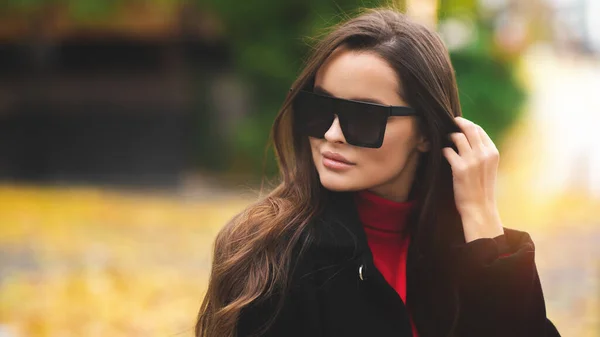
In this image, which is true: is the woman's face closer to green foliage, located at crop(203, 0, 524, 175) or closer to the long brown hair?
the long brown hair

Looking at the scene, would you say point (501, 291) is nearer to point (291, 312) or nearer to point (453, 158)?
point (453, 158)

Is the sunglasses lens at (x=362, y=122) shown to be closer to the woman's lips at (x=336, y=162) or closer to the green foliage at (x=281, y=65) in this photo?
the woman's lips at (x=336, y=162)

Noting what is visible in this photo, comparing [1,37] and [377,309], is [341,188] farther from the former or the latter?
[1,37]

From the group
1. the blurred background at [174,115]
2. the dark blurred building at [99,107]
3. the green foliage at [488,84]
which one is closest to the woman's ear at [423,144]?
the blurred background at [174,115]

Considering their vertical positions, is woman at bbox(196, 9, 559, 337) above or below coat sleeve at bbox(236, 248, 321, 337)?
above

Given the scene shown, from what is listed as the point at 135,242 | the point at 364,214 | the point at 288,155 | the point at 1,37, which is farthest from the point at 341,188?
the point at 1,37

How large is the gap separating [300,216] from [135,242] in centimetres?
665

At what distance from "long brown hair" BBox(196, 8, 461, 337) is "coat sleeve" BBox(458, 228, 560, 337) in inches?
5.2

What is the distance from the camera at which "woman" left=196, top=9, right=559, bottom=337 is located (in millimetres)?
1775

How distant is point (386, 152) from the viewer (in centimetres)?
186

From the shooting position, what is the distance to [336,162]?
1848 millimetres

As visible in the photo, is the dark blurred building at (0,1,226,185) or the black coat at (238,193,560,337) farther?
the dark blurred building at (0,1,226,185)

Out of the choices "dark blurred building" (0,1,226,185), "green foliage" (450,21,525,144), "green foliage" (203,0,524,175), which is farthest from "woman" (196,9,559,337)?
"dark blurred building" (0,1,226,185)

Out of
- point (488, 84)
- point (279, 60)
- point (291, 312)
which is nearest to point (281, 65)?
point (279, 60)
